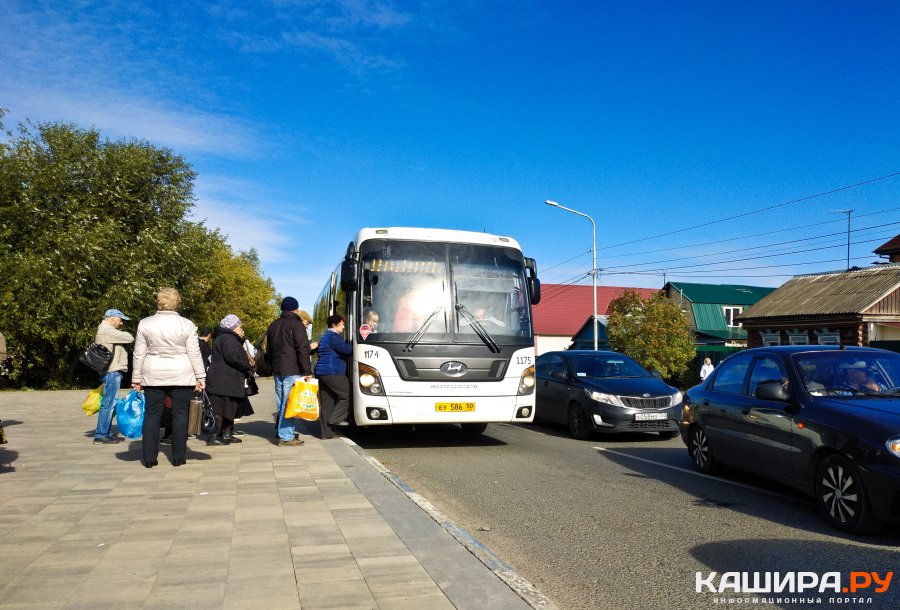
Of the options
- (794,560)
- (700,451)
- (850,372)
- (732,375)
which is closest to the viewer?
(794,560)

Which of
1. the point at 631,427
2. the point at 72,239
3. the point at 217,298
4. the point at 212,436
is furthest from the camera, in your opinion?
the point at 217,298

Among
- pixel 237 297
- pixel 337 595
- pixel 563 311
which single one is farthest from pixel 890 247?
pixel 337 595

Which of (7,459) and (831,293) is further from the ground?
(831,293)

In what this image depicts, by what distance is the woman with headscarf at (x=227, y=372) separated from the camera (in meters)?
10.0

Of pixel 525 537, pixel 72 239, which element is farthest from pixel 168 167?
pixel 525 537

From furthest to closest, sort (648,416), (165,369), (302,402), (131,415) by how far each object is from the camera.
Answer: (648,416) → (302,402) → (131,415) → (165,369)

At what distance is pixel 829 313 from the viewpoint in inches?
1393

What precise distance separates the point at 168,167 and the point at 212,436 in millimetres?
25173

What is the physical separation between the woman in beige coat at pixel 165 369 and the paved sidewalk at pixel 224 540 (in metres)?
0.44

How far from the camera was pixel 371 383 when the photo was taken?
1007cm

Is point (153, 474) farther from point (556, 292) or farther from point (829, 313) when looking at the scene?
point (556, 292)

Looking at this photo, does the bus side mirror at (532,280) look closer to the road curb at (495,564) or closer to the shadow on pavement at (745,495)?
the shadow on pavement at (745,495)

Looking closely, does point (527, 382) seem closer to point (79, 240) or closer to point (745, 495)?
point (745, 495)

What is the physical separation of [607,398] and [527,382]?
6.76 feet
